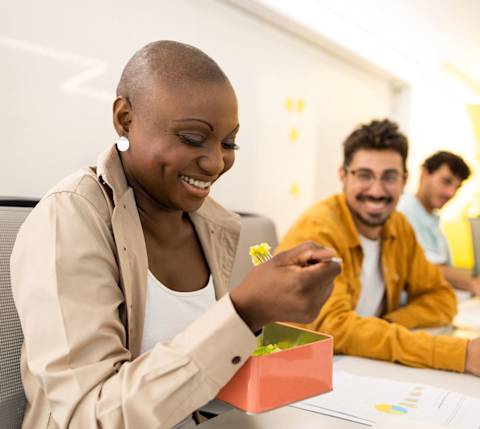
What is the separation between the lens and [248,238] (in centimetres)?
174

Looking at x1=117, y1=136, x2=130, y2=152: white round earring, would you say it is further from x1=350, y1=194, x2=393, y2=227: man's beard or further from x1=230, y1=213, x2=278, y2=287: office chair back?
x1=350, y1=194, x2=393, y2=227: man's beard

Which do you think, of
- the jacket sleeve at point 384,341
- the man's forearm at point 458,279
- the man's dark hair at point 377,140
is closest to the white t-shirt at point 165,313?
the jacket sleeve at point 384,341

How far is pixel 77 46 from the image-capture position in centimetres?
158

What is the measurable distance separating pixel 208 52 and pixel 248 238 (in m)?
0.85

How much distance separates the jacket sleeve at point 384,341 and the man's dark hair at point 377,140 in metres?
0.59

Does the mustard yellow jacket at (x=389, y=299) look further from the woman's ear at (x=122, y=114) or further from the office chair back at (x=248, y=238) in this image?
the woman's ear at (x=122, y=114)

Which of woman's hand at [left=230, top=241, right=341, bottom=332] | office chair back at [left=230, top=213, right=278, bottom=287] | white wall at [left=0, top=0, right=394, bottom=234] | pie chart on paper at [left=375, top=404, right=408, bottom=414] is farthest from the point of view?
office chair back at [left=230, top=213, right=278, bottom=287]

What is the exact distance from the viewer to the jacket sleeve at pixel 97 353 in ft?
2.15

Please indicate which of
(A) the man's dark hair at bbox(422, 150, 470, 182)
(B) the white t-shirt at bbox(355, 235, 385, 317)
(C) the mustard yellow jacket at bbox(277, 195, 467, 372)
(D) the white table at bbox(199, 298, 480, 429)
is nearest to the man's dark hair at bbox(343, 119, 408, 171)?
(C) the mustard yellow jacket at bbox(277, 195, 467, 372)

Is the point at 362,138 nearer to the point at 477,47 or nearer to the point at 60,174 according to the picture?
the point at 60,174

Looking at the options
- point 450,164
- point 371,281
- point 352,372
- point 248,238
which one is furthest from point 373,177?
point 450,164

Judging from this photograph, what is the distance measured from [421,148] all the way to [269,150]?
7.72 feet

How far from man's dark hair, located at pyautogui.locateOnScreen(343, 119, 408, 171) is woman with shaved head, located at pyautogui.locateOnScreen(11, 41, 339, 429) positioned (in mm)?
953

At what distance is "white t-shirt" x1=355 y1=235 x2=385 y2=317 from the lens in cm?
176
